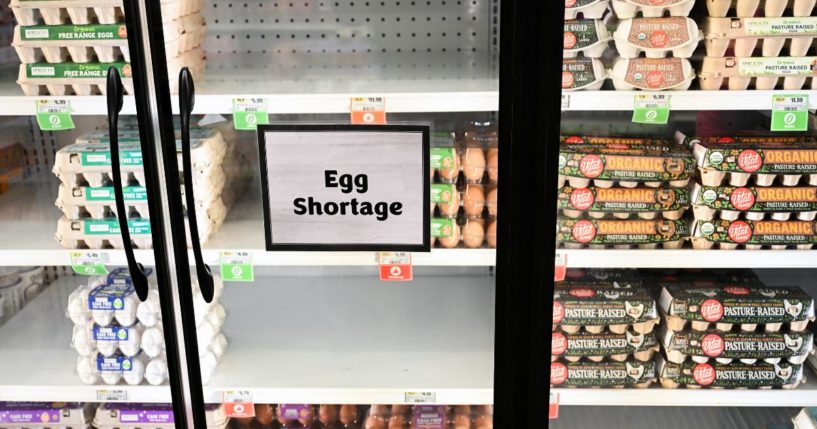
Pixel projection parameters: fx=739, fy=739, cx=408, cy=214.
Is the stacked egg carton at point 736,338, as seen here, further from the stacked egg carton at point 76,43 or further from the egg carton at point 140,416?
the stacked egg carton at point 76,43

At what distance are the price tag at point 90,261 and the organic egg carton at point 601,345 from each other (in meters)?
1.09

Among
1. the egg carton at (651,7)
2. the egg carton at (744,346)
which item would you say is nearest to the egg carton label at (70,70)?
the egg carton at (651,7)

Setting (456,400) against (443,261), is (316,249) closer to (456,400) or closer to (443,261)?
(443,261)

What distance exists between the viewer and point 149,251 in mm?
1728

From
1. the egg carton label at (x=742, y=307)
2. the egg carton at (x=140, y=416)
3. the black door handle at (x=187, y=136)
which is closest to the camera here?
the black door handle at (x=187, y=136)

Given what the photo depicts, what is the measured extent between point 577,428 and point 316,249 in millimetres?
948

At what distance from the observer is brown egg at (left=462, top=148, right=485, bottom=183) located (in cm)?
170

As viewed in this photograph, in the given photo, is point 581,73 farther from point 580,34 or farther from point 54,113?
point 54,113

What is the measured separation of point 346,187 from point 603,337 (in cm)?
75

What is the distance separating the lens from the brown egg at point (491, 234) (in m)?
1.72

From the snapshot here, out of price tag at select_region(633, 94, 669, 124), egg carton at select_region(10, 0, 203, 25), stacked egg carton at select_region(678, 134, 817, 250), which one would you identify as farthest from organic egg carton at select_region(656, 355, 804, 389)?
egg carton at select_region(10, 0, 203, 25)

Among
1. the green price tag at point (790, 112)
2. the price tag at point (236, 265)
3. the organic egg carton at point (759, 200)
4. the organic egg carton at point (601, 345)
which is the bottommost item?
the organic egg carton at point (601, 345)

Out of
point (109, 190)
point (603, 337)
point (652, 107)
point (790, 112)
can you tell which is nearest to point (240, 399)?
point (109, 190)

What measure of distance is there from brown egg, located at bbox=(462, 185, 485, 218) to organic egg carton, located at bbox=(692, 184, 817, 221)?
0.51 m
